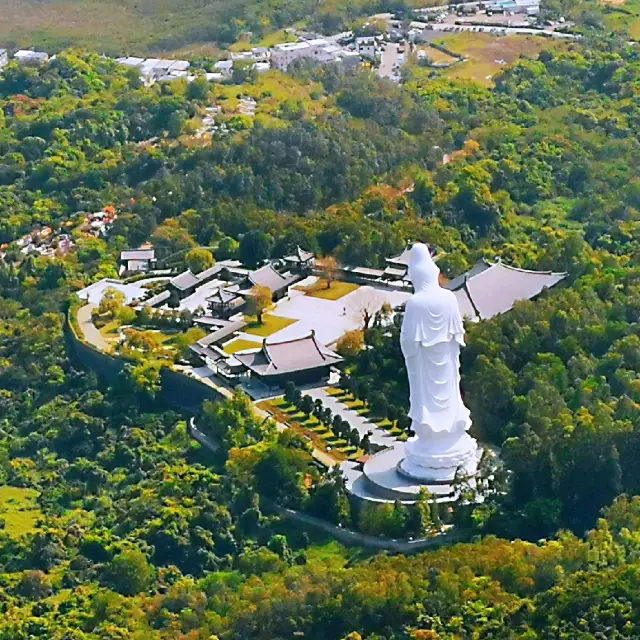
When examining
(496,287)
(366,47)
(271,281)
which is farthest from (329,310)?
(366,47)

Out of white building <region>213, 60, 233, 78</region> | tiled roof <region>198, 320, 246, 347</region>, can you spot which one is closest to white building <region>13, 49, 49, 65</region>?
white building <region>213, 60, 233, 78</region>

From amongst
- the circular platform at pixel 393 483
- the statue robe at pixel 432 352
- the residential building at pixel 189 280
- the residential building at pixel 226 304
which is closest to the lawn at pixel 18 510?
the circular platform at pixel 393 483

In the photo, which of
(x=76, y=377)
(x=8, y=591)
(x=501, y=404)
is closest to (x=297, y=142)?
(x=76, y=377)

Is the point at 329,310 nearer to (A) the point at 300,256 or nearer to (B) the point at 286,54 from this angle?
(A) the point at 300,256

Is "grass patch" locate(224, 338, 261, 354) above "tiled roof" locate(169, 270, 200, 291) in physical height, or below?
above

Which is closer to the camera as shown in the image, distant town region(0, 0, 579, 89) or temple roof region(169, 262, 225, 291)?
temple roof region(169, 262, 225, 291)

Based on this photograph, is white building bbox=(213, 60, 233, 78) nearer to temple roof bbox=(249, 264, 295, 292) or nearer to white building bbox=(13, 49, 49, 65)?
white building bbox=(13, 49, 49, 65)

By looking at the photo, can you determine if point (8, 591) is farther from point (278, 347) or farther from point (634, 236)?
point (634, 236)
